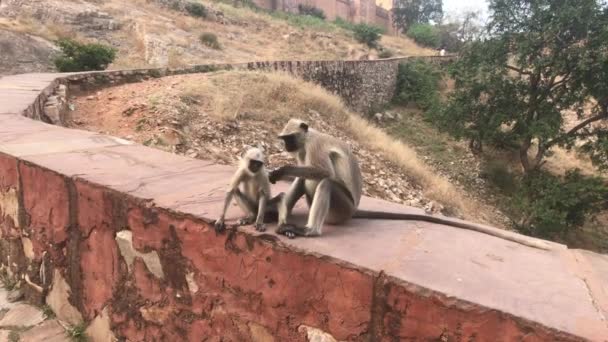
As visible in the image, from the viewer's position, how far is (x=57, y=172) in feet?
7.43

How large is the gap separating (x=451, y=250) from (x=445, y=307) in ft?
1.53

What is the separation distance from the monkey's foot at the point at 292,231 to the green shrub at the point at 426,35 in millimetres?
40569

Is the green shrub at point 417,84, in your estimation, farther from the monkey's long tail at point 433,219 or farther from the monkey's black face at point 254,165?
the monkey's black face at point 254,165

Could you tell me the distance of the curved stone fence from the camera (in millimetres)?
1366

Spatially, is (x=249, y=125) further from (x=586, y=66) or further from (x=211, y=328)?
(x=586, y=66)

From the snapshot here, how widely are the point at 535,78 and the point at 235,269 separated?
15161 mm

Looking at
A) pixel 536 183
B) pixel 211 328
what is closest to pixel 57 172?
pixel 211 328

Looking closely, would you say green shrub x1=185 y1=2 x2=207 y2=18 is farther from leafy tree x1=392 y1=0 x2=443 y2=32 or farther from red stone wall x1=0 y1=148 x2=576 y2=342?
leafy tree x1=392 y1=0 x2=443 y2=32

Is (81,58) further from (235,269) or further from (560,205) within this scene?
(560,205)

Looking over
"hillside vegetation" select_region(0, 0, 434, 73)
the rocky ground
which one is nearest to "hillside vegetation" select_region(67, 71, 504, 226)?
the rocky ground

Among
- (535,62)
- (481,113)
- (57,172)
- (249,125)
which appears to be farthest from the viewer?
(481,113)

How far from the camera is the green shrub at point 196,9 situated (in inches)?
902

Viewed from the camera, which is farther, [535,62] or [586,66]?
[535,62]

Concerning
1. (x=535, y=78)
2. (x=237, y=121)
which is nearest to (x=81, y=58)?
(x=237, y=121)
